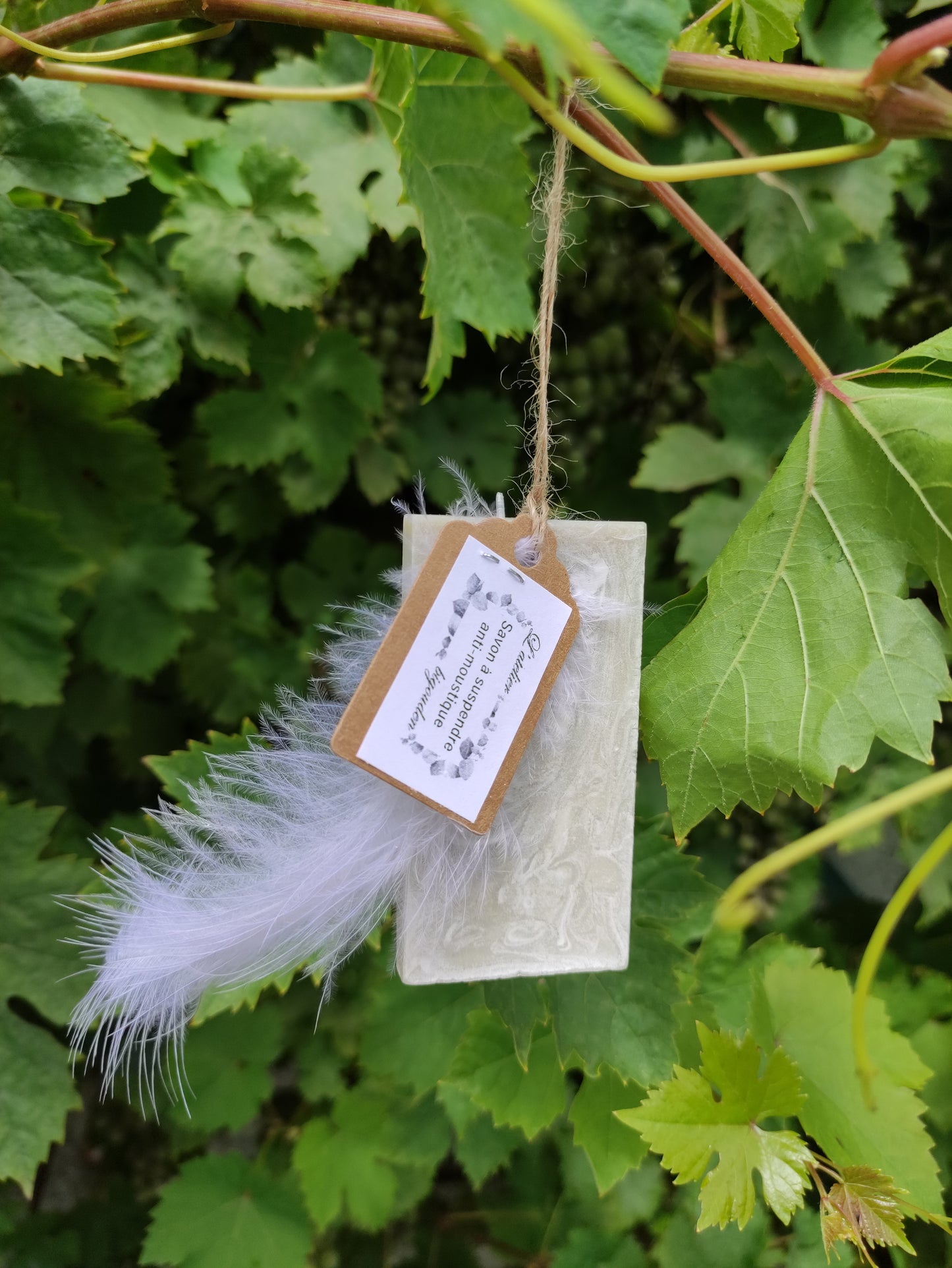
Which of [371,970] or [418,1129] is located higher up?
[371,970]

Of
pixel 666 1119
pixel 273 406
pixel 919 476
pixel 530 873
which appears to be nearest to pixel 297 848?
pixel 530 873

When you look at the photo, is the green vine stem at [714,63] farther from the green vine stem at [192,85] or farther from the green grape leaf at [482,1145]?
the green grape leaf at [482,1145]

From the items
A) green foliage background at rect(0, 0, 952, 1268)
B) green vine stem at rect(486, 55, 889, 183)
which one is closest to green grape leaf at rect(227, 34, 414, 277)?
green foliage background at rect(0, 0, 952, 1268)

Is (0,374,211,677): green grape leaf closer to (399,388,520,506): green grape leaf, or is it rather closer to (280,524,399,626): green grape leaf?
(280,524,399,626): green grape leaf

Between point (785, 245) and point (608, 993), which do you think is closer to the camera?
point (608, 993)

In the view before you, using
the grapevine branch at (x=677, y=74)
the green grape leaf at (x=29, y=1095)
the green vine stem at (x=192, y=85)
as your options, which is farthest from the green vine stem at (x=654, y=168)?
the green grape leaf at (x=29, y=1095)

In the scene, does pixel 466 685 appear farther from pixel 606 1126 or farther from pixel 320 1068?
pixel 320 1068

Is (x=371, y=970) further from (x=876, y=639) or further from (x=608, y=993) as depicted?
(x=876, y=639)
